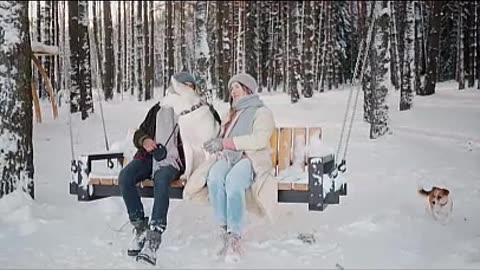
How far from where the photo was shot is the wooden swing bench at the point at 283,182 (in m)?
4.50

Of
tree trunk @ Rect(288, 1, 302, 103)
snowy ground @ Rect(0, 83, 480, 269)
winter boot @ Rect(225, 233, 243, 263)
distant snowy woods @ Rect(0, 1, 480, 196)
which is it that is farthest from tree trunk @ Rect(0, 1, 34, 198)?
tree trunk @ Rect(288, 1, 302, 103)

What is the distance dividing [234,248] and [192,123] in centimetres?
101

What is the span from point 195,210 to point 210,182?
1272mm

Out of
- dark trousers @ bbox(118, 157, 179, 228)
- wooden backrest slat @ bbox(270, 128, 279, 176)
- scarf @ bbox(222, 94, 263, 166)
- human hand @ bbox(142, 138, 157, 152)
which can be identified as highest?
scarf @ bbox(222, 94, 263, 166)

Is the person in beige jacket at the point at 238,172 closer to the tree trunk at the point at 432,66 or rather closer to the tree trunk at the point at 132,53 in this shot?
the tree trunk at the point at 432,66

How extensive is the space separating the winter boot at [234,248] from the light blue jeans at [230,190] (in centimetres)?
4

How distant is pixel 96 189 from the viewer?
4961 mm

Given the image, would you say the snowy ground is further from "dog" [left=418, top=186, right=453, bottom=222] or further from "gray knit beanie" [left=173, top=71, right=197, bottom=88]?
"gray knit beanie" [left=173, top=71, right=197, bottom=88]

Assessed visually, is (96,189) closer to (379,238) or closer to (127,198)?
(127,198)

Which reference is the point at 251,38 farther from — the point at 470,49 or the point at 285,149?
the point at 285,149

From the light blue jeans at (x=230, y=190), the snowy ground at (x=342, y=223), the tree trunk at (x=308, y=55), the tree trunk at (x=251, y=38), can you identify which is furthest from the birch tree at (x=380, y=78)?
the tree trunk at (x=251, y=38)

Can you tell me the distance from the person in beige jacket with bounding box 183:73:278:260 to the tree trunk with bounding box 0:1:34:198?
6.26ft

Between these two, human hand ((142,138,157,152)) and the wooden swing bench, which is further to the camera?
human hand ((142,138,157,152))

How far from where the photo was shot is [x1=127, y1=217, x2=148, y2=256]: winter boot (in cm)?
452
